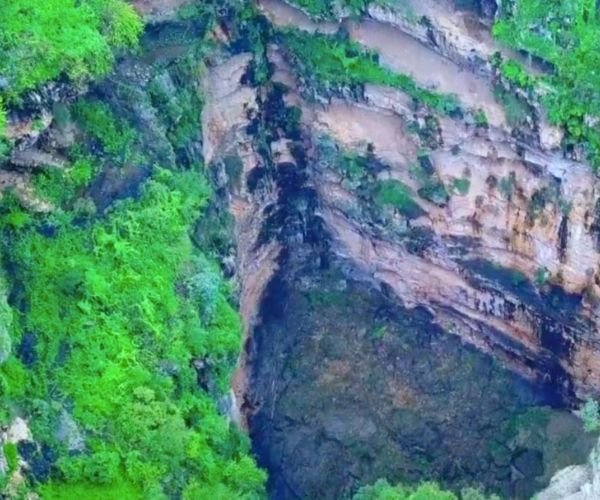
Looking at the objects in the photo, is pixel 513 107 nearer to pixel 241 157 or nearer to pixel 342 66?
pixel 342 66

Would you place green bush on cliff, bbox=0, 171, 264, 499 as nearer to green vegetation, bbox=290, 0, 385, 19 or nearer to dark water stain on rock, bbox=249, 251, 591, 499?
dark water stain on rock, bbox=249, 251, 591, 499

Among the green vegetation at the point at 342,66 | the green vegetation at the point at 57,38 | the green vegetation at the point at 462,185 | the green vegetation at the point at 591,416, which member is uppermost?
the green vegetation at the point at 342,66

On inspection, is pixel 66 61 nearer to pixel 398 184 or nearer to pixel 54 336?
pixel 54 336

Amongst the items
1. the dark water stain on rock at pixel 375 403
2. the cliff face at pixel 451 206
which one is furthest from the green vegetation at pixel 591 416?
the cliff face at pixel 451 206

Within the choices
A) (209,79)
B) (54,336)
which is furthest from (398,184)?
(54,336)

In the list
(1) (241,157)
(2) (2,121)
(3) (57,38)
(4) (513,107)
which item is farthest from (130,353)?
(4) (513,107)

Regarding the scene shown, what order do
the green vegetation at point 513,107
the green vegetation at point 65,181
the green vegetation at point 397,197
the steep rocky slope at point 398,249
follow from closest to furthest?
the green vegetation at point 65,181 → the green vegetation at point 513,107 → the steep rocky slope at point 398,249 → the green vegetation at point 397,197

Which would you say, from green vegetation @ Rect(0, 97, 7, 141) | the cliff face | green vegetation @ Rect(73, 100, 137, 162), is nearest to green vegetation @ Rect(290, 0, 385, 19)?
the cliff face

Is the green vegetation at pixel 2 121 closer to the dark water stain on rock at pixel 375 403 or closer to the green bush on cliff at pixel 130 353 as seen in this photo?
the green bush on cliff at pixel 130 353
